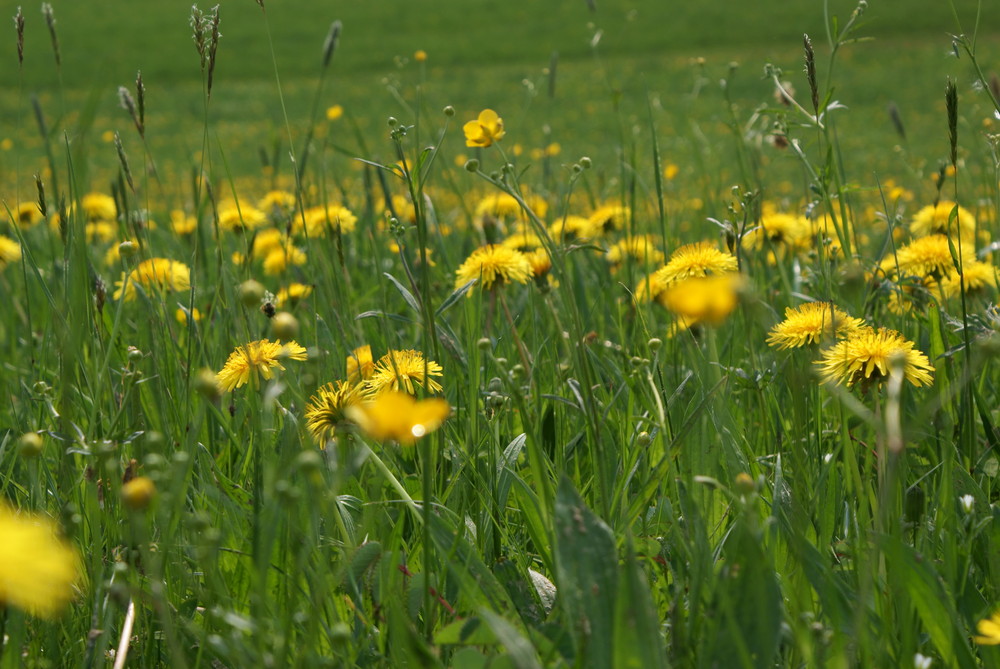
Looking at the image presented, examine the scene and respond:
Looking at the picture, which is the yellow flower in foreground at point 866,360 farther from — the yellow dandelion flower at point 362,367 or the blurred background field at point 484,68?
the blurred background field at point 484,68

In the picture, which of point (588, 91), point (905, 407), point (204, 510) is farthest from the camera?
point (588, 91)

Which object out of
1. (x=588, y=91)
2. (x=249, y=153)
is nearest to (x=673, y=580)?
(x=249, y=153)

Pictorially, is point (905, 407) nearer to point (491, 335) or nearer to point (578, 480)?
point (578, 480)

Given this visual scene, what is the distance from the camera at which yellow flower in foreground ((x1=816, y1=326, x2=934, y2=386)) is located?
3.46 ft

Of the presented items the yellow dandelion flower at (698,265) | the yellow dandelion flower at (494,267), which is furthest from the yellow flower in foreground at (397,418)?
the yellow dandelion flower at (494,267)

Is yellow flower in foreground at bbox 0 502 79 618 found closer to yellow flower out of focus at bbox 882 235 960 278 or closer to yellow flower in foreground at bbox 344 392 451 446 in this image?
yellow flower in foreground at bbox 344 392 451 446

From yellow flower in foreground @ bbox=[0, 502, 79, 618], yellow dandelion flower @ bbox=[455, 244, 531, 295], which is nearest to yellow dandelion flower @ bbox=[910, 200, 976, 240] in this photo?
yellow dandelion flower @ bbox=[455, 244, 531, 295]

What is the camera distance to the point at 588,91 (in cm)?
1558

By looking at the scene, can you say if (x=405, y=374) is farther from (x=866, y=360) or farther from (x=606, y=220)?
(x=606, y=220)

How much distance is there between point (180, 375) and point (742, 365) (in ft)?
3.18

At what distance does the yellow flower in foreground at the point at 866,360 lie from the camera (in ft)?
3.46

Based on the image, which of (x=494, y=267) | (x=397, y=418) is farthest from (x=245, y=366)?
(x=397, y=418)

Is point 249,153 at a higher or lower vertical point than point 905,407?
lower

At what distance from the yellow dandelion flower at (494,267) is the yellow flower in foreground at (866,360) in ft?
1.83
